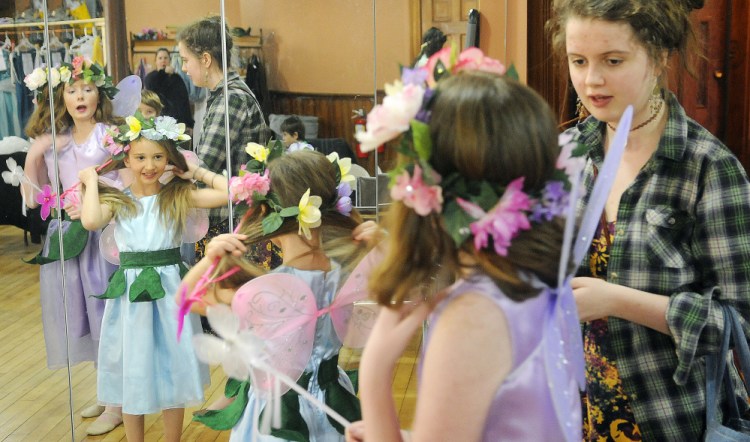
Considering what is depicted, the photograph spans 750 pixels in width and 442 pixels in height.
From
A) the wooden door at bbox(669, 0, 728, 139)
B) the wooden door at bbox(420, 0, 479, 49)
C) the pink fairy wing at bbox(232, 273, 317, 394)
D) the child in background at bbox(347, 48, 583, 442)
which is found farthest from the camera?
the wooden door at bbox(669, 0, 728, 139)

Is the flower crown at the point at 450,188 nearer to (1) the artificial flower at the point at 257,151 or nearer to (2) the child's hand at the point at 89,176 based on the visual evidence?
(1) the artificial flower at the point at 257,151

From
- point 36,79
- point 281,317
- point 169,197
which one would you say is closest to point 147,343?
point 169,197

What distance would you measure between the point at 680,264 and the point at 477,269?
55cm

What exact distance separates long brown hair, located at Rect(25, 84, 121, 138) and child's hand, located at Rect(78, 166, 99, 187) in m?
0.13

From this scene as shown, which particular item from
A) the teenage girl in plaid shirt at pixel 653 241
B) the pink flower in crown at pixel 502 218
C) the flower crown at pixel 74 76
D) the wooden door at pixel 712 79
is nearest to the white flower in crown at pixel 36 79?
the flower crown at pixel 74 76

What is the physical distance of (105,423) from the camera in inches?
105

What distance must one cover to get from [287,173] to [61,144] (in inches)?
26.9

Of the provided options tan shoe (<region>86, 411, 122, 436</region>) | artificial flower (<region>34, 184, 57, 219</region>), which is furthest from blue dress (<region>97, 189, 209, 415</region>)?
artificial flower (<region>34, 184, 57, 219</region>)

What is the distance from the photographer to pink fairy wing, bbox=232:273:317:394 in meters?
1.89

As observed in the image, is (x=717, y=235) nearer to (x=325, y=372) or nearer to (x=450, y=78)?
(x=450, y=78)

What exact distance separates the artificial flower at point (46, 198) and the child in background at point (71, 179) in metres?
0.01

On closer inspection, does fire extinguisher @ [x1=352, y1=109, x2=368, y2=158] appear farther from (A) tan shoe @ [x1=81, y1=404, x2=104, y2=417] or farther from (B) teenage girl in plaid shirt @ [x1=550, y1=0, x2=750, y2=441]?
(B) teenage girl in plaid shirt @ [x1=550, y1=0, x2=750, y2=441]

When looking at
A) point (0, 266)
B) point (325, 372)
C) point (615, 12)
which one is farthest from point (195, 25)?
point (615, 12)

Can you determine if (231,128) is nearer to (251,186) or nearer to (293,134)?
(293,134)
